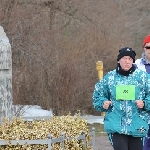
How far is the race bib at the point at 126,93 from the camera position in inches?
257

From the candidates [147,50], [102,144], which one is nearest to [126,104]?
[147,50]

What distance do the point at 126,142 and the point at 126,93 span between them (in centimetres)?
51

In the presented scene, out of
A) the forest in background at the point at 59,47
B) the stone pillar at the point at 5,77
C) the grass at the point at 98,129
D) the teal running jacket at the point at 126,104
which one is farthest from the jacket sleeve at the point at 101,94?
the forest in background at the point at 59,47

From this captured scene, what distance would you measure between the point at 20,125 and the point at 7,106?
998 millimetres

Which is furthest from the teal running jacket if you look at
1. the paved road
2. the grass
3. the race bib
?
the grass

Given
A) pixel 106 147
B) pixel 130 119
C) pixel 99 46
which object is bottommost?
pixel 106 147

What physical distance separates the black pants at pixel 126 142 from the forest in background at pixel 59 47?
990 centimetres

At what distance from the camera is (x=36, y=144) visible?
6430 mm

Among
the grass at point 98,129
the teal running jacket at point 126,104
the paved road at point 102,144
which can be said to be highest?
the teal running jacket at point 126,104

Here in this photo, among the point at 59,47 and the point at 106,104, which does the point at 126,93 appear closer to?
the point at 106,104

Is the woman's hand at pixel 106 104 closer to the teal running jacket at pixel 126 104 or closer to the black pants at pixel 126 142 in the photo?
the teal running jacket at pixel 126 104

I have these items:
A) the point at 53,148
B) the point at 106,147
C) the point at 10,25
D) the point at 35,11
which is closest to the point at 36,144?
the point at 53,148

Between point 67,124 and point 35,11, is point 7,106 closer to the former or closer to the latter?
point 67,124

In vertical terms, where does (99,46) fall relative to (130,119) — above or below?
above
